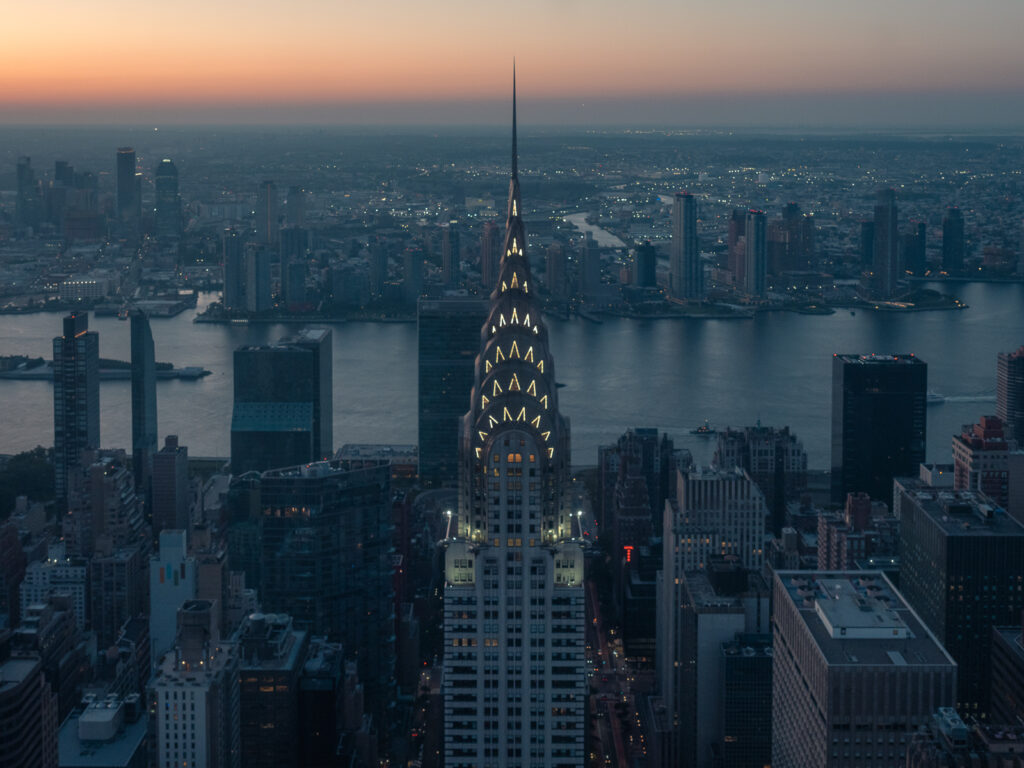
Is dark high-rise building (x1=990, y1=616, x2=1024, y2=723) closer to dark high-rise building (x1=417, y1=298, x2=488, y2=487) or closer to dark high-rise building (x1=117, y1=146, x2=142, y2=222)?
dark high-rise building (x1=417, y1=298, x2=488, y2=487)

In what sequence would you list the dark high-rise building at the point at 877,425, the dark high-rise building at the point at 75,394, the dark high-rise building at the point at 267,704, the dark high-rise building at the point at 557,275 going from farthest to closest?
the dark high-rise building at the point at 557,275
the dark high-rise building at the point at 75,394
the dark high-rise building at the point at 877,425
the dark high-rise building at the point at 267,704

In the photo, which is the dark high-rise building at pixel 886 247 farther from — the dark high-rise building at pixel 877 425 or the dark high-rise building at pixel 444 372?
the dark high-rise building at pixel 444 372

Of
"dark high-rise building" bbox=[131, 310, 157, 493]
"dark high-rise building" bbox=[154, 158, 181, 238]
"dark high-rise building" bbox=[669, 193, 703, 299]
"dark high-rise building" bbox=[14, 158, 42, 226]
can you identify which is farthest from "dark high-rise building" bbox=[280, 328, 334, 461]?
"dark high-rise building" bbox=[154, 158, 181, 238]

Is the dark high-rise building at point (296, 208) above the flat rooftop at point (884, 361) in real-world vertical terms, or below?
above

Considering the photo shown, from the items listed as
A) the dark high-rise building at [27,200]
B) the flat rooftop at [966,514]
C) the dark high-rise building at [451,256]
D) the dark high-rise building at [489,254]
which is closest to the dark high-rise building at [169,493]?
the flat rooftop at [966,514]

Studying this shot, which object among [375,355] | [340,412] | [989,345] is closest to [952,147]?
[989,345]

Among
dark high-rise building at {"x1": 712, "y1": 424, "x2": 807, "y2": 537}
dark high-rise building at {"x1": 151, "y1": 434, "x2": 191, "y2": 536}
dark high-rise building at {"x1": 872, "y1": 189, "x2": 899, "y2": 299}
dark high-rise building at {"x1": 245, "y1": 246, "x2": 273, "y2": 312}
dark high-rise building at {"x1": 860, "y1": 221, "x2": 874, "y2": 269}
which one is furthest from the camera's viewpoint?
dark high-rise building at {"x1": 860, "y1": 221, "x2": 874, "y2": 269}

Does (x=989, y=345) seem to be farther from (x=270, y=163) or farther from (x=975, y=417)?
(x=270, y=163)
